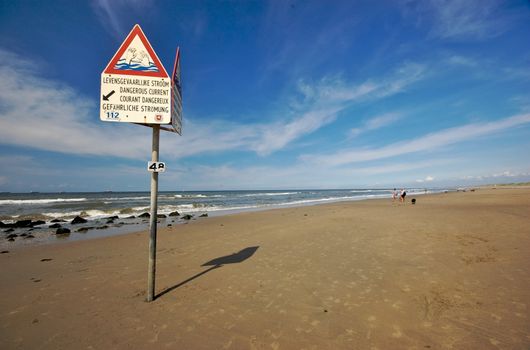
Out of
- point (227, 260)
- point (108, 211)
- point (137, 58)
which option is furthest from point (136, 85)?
point (108, 211)

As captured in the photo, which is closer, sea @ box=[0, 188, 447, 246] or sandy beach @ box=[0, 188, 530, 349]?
sandy beach @ box=[0, 188, 530, 349]

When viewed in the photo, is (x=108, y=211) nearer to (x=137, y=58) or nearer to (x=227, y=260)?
(x=227, y=260)

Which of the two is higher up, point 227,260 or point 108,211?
point 108,211

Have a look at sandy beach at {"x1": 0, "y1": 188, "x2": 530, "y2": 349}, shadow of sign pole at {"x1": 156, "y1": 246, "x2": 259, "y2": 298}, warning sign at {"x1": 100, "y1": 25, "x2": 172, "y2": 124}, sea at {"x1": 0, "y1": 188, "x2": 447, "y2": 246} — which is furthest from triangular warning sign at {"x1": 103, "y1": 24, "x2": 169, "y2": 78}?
sea at {"x1": 0, "y1": 188, "x2": 447, "y2": 246}

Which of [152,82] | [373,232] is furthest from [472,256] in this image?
[152,82]

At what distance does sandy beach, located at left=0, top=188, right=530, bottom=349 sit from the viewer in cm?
357

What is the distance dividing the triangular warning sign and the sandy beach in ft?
13.6

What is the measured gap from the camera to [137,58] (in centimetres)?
441

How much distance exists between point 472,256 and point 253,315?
6629mm

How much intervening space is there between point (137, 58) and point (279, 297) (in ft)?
16.7

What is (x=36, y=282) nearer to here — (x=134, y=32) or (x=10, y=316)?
(x=10, y=316)

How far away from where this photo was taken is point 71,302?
4.80 m

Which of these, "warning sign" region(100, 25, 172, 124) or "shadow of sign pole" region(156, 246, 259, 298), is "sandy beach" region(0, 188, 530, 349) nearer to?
"shadow of sign pole" region(156, 246, 259, 298)

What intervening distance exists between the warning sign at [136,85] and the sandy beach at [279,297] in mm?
3328
